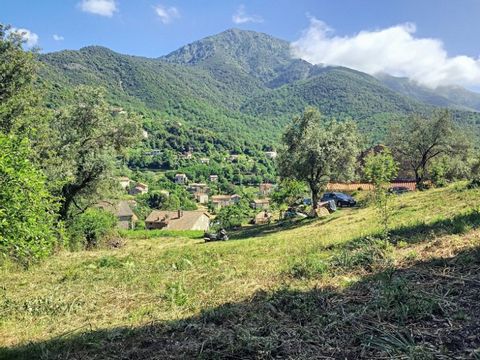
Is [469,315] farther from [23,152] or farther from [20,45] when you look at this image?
[20,45]

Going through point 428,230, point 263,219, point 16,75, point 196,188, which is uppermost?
point 16,75

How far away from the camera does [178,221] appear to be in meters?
87.7

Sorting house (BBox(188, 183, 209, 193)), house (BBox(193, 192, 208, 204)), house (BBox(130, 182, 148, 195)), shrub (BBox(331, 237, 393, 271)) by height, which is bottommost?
house (BBox(193, 192, 208, 204))

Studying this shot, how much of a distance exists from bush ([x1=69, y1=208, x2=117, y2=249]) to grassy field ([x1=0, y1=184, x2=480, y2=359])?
1248 centimetres

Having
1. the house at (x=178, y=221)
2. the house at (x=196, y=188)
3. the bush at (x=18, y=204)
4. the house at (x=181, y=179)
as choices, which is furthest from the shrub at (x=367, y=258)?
the house at (x=181, y=179)

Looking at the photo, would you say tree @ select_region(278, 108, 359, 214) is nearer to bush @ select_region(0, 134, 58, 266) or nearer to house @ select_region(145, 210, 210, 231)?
bush @ select_region(0, 134, 58, 266)

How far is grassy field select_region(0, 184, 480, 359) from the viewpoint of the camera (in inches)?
210

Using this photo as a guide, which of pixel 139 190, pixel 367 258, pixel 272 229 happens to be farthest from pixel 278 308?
pixel 139 190

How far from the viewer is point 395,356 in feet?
15.2

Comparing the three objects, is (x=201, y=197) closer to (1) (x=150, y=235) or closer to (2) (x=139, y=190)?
(2) (x=139, y=190)

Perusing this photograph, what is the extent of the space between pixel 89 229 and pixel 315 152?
2016 centimetres

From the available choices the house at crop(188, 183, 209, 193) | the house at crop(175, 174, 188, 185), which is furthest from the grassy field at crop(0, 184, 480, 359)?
the house at crop(175, 174, 188, 185)

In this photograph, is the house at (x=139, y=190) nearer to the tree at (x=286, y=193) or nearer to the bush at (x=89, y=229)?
the tree at (x=286, y=193)

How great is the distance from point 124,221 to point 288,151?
65.7 metres
